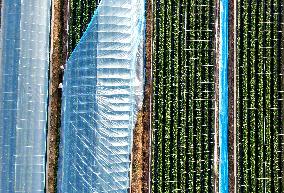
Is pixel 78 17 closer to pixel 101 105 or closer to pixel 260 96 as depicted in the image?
pixel 101 105

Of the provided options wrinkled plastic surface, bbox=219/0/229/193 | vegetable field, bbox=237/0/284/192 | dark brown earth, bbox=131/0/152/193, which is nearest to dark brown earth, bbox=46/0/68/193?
dark brown earth, bbox=131/0/152/193

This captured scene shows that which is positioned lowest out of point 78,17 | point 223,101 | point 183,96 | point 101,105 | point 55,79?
point 101,105

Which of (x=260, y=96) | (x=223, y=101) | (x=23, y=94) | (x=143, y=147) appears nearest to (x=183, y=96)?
(x=223, y=101)

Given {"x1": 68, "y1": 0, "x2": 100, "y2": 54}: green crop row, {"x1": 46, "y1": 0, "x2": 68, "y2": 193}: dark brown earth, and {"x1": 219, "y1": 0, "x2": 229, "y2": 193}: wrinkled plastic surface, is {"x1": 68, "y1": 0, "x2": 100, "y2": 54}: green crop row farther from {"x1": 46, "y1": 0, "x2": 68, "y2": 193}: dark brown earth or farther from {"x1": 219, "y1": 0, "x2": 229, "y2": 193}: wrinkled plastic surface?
{"x1": 219, "y1": 0, "x2": 229, "y2": 193}: wrinkled plastic surface

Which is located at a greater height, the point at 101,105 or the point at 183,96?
the point at 183,96

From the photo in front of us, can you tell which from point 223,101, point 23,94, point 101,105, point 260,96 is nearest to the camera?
point 101,105

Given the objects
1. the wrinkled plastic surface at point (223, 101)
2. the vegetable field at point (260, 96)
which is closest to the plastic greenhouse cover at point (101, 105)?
the wrinkled plastic surface at point (223, 101)

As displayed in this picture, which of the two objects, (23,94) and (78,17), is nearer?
(23,94)
